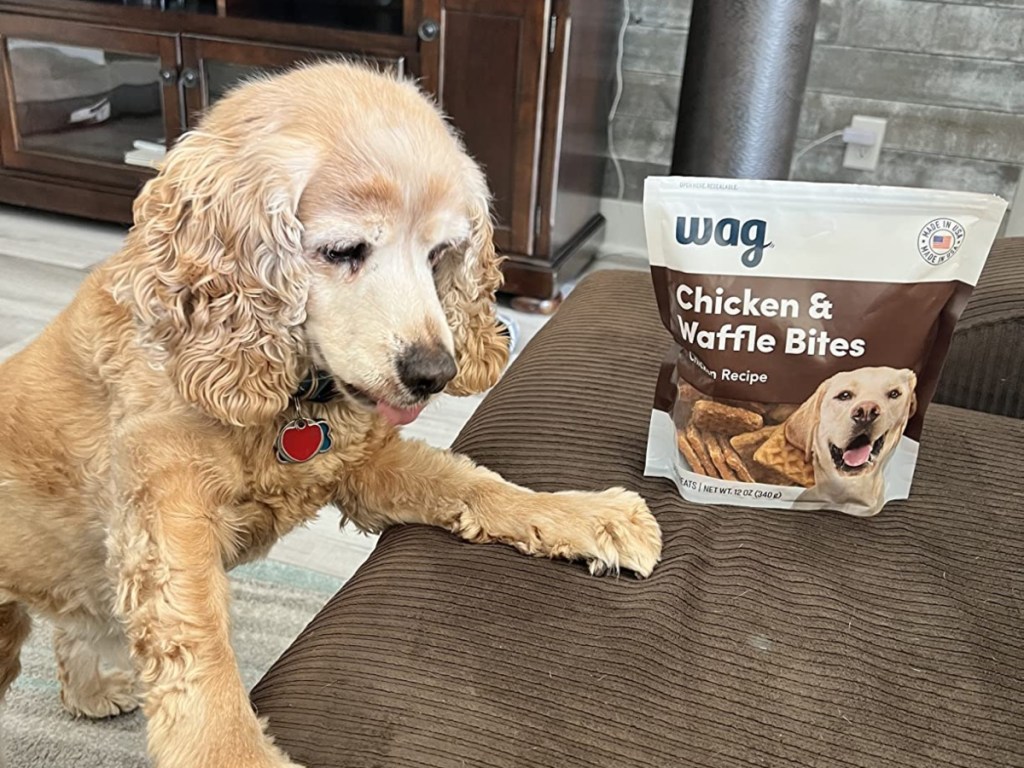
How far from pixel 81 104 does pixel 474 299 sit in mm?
2339

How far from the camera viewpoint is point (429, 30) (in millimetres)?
2432

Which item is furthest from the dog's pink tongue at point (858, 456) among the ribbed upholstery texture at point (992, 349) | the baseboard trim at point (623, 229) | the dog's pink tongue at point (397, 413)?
the baseboard trim at point (623, 229)

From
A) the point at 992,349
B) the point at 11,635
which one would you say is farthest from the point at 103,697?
the point at 992,349

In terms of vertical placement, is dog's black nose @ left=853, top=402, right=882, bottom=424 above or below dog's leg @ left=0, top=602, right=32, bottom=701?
above

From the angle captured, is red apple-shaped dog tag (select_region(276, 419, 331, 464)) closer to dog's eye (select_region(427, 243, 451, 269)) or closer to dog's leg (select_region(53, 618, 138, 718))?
dog's eye (select_region(427, 243, 451, 269))

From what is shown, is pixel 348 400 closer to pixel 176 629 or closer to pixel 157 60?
pixel 176 629

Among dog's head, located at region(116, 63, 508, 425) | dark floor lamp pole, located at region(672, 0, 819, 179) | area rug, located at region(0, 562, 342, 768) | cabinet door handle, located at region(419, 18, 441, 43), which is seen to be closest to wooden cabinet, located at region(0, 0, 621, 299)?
cabinet door handle, located at region(419, 18, 441, 43)

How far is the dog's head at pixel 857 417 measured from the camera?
3.08ft

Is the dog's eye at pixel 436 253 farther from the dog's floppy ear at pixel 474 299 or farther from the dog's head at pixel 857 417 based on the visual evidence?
the dog's head at pixel 857 417

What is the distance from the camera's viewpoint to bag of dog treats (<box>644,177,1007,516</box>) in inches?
35.4

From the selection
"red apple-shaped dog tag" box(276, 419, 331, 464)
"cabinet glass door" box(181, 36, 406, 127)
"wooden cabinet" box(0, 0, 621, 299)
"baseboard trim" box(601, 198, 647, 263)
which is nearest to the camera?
"red apple-shaped dog tag" box(276, 419, 331, 464)

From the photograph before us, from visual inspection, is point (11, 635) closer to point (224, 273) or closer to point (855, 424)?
point (224, 273)

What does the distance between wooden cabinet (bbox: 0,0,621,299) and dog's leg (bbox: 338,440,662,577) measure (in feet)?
5.06

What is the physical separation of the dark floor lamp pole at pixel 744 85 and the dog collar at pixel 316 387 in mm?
1216
